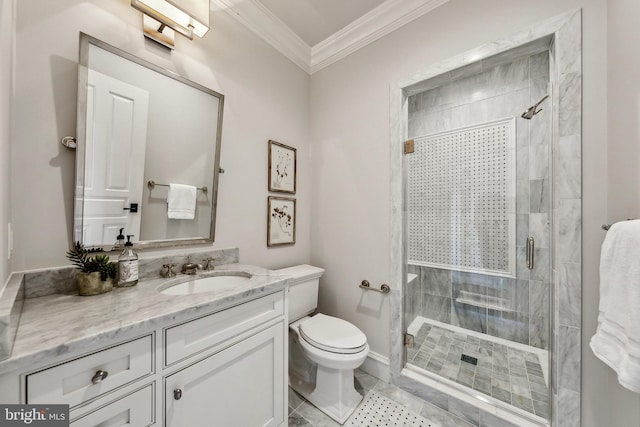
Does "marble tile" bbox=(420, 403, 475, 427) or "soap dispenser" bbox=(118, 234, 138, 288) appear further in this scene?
"marble tile" bbox=(420, 403, 475, 427)

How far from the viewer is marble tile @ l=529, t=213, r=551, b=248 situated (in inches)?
60.1

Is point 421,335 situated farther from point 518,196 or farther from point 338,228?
point 518,196

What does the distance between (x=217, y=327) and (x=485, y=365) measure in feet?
6.42

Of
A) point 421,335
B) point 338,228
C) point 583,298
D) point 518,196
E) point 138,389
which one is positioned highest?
point 518,196

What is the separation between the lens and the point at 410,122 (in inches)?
69.6

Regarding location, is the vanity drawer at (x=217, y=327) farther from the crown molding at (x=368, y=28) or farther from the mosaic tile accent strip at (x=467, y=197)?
the crown molding at (x=368, y=28)

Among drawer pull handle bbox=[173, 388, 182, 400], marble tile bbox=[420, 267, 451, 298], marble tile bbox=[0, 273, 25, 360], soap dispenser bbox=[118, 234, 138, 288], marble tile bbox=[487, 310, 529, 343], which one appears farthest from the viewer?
marble tile bbox=[420, 267, 451, 298]

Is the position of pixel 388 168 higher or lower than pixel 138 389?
higher

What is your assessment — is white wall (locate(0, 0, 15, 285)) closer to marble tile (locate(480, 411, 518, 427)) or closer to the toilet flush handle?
the toilet flush handle

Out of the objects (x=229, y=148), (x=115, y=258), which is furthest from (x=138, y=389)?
(x=229, y=148)

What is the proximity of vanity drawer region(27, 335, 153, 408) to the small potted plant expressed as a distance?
0.41 m

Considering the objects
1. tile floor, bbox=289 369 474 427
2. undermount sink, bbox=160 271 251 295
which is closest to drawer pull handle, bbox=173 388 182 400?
undermount sink, bbox=160 271 251 295

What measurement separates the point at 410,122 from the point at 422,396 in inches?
75.1

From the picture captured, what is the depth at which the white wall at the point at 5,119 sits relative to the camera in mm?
723
